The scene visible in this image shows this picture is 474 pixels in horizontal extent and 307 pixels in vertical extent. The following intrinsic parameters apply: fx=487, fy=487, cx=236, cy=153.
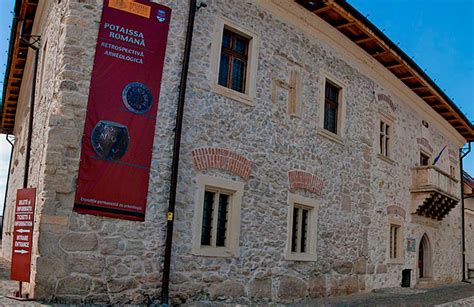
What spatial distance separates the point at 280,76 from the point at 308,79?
106cm

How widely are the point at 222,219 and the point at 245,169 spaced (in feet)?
3.52

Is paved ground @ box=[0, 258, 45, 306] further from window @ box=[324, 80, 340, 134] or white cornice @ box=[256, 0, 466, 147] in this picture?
window @ box=[324, 80, 340, 134]

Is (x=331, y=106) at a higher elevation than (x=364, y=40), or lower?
lower

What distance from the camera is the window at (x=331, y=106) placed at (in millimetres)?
12189

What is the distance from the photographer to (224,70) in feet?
31.7

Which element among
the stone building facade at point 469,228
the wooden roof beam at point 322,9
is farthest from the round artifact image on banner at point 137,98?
the stone building facade at point 469,228

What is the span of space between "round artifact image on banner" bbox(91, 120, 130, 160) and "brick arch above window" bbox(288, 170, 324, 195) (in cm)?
408

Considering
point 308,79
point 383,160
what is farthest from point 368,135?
point 308,79

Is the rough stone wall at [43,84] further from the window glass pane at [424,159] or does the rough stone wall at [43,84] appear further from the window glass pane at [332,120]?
the window glass pane at [424,159]

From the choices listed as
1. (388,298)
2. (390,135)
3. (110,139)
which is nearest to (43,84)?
(110,139)

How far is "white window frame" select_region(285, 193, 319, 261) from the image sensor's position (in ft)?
34.0

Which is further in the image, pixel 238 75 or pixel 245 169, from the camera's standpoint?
pixel 238 75

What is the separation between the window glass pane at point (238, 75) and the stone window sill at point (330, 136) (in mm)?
2536

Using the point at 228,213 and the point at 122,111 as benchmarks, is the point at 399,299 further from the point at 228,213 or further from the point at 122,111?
the point at 122,111
